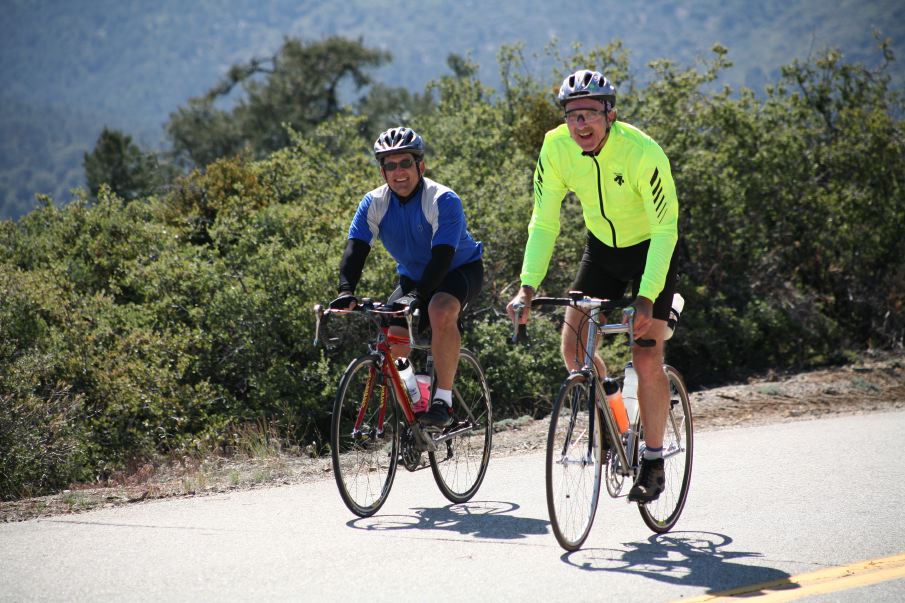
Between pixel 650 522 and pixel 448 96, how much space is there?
19407mm

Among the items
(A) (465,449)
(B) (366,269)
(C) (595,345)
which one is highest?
(B) (366,269)

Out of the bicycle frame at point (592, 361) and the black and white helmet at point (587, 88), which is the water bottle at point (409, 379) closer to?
the bicycle frame at point (592, 361)

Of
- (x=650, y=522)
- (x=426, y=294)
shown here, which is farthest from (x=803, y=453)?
(x=426, y=294)

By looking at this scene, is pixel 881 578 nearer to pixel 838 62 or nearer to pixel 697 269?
pixel 697 269

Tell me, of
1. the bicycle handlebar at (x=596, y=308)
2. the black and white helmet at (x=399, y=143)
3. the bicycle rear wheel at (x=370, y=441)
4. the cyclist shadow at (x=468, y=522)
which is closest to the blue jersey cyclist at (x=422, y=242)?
the black and white helmet at (x=399, y=143)

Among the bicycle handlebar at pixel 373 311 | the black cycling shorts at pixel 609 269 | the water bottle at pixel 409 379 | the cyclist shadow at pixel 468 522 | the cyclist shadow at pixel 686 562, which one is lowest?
the cyclist shadow at pixel 686 562

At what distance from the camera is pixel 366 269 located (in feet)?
42.3

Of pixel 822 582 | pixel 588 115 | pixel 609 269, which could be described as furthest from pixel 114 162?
pixel 822 582

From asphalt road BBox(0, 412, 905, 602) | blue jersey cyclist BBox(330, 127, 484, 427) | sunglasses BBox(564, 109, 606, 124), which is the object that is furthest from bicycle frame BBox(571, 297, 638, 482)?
blue jersey cyclist BBox(330, 127, 484, 427)

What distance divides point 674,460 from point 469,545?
1.45 m

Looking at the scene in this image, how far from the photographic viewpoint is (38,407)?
9992 millimetres

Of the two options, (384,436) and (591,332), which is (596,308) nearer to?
(591,332)

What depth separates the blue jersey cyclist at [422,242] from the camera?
21.9 feet

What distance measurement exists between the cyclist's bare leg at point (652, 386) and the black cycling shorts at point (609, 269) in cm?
30
